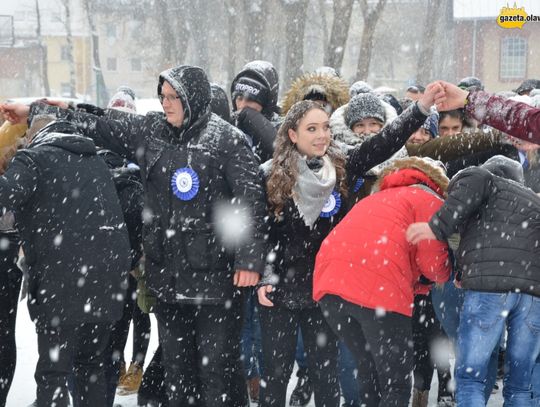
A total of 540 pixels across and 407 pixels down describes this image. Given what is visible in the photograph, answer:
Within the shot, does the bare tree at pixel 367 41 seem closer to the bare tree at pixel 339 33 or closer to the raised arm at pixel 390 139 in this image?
the bare tree at pixel 339 33

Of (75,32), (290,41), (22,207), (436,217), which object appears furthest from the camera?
(75,32)

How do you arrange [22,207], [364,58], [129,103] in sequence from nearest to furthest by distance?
1. [22,207]
2. [129,103]
3. [364,58]

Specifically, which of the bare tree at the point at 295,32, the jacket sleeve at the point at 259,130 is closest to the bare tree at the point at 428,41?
the bare tree at the point at 295,32

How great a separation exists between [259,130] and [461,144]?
145 cm

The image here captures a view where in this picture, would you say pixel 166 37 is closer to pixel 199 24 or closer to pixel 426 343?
pixel 199 24

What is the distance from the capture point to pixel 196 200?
4.96 meters

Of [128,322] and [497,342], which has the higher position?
[497,342]

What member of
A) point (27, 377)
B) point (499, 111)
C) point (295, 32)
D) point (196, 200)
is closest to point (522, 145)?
point (499, 111)

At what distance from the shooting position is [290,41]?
2450 centimetres

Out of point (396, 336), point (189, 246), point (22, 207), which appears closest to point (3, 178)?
point (22, 207)

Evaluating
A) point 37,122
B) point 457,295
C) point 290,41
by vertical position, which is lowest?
point 457,295

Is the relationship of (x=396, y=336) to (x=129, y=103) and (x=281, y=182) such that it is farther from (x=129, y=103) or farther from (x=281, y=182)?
(x=129, y=103)

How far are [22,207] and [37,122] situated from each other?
0.64 metres

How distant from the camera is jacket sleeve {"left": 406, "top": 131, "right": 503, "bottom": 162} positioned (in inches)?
223
